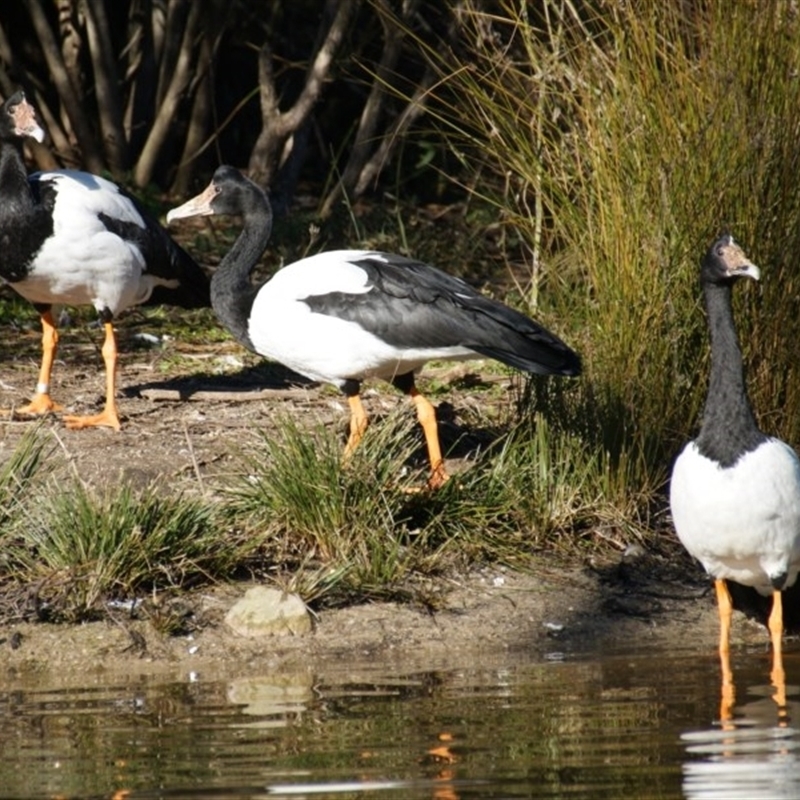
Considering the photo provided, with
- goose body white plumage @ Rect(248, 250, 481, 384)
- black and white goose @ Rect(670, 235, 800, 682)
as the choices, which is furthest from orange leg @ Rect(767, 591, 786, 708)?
goose body white plumage @ Rect(248, 250, 481, 384)

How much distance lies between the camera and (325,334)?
27.6ft

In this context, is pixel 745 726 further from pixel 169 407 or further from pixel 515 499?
pixel 169 407

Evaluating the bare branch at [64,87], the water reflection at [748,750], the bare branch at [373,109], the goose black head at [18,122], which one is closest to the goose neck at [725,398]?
the water reflection at [748,750]

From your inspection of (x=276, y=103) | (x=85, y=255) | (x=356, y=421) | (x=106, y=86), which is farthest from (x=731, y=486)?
(x=106, y=86)

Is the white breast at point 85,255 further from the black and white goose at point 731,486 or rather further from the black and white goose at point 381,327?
the black and white goose at point 731,486

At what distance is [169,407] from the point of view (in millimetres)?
9734

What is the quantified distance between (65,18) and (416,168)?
120 inches

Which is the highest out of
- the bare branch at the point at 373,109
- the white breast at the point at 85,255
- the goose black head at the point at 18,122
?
the bare branch at the point at 373,109

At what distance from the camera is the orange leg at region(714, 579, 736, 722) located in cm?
628

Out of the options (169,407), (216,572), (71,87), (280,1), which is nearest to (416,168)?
(280,1)

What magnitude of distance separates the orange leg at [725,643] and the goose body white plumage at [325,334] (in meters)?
1.64

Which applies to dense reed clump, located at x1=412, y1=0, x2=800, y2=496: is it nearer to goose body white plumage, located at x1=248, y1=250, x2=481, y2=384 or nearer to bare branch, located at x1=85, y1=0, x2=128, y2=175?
goose body white plumage, located at x1=248, y1=250, x2=481, y2=384

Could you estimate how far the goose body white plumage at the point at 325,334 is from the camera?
838 cm

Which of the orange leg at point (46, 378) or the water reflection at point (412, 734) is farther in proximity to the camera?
the orange leg at point (46, 378)
